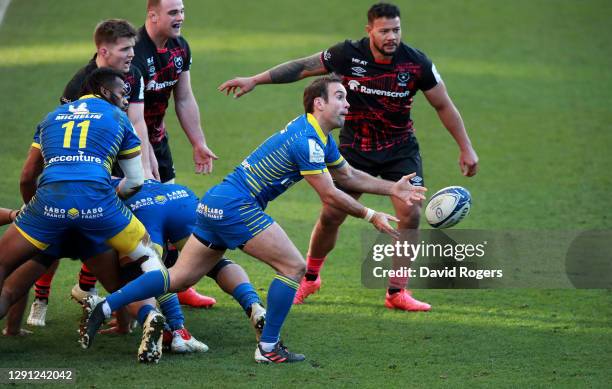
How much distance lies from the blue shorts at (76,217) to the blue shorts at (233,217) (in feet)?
1.67

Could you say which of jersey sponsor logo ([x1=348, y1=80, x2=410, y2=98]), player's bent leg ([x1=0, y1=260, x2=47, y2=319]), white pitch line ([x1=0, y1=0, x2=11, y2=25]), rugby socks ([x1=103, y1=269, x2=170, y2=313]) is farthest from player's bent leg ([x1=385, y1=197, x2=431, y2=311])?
white pitch line ([x1=0, y1=0, x2=11, y2=25])

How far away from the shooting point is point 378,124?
871cm

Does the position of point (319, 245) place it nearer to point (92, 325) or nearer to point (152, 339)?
point (152, 339)

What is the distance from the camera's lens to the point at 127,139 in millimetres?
6762

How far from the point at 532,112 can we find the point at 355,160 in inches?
273

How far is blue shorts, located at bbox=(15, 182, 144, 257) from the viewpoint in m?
6.44

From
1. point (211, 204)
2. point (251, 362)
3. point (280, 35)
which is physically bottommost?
point (251, 362)

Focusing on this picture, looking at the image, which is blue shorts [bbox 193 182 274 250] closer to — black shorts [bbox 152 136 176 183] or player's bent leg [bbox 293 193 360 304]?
player's bent leg [bbox 293 193 360 304]

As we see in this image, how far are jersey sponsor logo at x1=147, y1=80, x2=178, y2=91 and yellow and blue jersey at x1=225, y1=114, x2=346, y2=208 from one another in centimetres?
169

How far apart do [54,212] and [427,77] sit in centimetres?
342

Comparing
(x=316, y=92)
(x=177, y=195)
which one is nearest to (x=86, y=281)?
(x=177, y=195)

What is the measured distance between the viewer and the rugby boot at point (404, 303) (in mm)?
8305

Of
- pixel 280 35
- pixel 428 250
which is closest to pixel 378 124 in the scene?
pixel 428 250

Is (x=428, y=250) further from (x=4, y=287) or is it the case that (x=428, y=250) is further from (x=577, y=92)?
(x=577, y=92)
